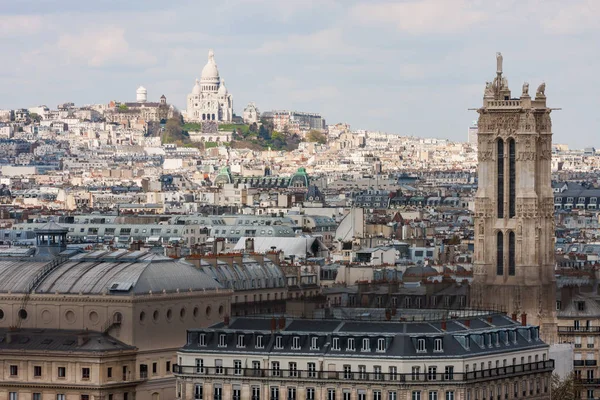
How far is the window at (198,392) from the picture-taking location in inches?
2520

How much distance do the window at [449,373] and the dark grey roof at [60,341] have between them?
9836 mm

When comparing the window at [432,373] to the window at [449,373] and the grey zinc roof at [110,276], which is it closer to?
the window at [449,373]

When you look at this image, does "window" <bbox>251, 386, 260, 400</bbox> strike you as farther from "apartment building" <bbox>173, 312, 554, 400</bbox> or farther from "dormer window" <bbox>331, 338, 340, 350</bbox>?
"dormer window" <bbox>331, 338, 340, 350</bbox>

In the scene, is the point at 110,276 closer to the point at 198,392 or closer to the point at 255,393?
the point at 198,392

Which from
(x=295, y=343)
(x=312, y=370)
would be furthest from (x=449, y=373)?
(x=295, y=343)

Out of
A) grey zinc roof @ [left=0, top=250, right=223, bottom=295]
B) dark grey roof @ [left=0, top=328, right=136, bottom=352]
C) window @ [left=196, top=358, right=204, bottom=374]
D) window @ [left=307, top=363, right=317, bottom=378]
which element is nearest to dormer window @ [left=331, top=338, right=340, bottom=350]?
window @ [left=307, top=363, right=317, bottom=378]

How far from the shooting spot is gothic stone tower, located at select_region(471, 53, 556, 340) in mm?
84938

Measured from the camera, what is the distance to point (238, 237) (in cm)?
13062

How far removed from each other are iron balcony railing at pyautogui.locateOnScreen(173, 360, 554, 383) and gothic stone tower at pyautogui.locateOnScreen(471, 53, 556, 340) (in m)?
19.4

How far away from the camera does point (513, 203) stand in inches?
3371

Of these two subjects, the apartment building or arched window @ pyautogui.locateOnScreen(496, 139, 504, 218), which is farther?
arched window @ pyautogui.locateOnScreen(496, 139, 504, 218)

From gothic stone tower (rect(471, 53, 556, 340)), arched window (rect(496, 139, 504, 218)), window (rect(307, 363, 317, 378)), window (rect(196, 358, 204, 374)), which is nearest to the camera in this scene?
window (rect(307, 363, 317, 378))

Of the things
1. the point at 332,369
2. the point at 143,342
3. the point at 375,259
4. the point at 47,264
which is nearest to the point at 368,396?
the point at 332,369

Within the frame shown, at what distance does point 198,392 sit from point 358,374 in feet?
15.0
